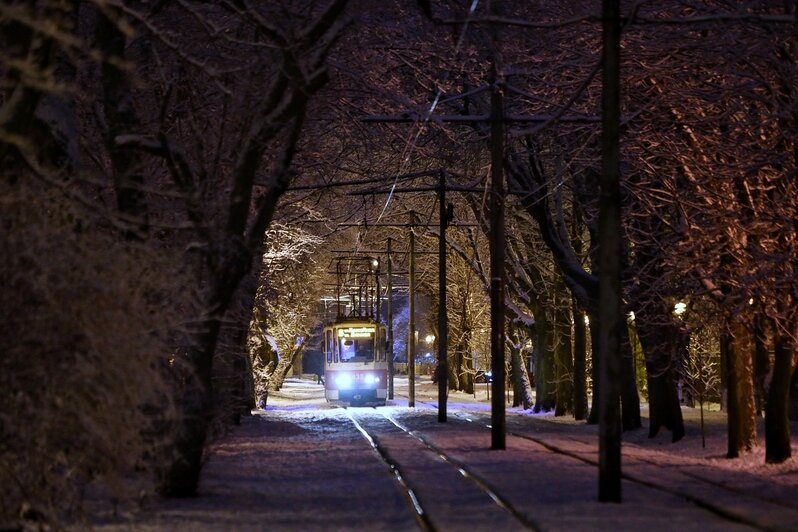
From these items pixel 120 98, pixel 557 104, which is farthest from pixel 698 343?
pixel 120 98

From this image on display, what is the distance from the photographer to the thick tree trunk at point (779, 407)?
20.6 metres

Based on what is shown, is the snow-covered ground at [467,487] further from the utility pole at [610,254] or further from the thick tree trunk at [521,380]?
the thick tree trunk at [521,380]

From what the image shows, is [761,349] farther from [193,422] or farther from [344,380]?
[344,380]

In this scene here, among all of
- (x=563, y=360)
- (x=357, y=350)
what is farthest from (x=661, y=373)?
(x=357, y=350)

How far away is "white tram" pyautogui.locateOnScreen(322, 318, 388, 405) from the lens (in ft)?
177

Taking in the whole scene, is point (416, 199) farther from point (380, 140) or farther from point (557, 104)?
point (557, 104)

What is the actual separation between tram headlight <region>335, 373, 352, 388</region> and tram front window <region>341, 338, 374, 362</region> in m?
0.78

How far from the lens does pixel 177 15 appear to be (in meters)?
19.5

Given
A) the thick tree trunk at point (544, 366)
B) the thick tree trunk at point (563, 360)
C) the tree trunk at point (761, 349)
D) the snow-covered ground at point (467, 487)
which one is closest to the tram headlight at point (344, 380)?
the thick tree trunk at point (544, 366)

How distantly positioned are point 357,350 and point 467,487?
125 feet

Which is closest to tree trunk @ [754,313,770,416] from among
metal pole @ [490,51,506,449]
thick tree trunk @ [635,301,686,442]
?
thick tree trunk @ [635,301,686,442]

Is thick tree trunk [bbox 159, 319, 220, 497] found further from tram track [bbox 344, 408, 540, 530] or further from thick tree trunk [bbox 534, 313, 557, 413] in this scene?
thick tree trunk [bbox 534, 313, 557, 413]

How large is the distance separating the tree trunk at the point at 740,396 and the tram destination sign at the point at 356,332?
3176 centimetres

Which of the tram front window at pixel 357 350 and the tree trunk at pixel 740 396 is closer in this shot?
the tree trunk at pixel 740 396
